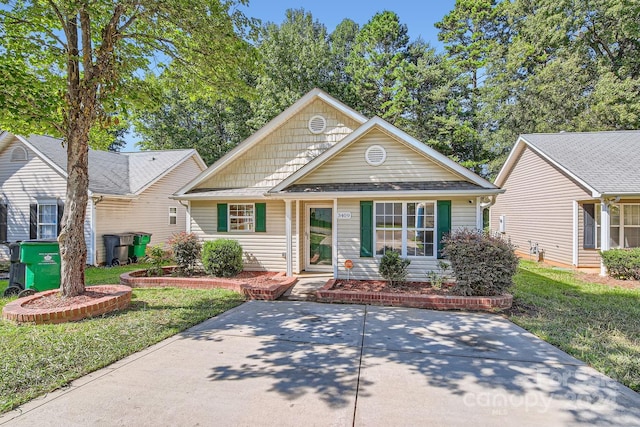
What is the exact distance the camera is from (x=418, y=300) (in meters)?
6.94

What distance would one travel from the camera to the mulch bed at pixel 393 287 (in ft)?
25.0

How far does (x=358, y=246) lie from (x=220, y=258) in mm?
4018

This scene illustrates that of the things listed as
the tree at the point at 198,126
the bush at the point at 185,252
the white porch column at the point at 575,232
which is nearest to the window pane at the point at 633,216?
the white porch column at the point at 575,232

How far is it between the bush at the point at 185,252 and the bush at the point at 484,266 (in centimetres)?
738

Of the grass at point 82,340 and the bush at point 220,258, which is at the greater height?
the bush at point 220,258

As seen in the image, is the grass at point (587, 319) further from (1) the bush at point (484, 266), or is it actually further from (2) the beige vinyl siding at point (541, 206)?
(2) the beige vinyl siding at point (541, 206)

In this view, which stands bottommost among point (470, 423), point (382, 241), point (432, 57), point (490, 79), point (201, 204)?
point (470, 423)

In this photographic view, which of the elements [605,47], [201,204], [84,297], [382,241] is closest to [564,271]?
[382,241]

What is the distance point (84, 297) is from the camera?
20.4ft

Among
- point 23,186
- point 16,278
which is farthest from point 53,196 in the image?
point 16,278

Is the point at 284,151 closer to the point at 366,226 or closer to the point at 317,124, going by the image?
the point at 317,124

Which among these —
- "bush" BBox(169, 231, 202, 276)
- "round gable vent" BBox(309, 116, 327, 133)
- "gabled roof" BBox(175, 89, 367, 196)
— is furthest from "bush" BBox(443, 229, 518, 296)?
"bush" BBox(169, 231, 202, 276)

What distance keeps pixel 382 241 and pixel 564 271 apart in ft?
23.8

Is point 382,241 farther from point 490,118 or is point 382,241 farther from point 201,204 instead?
point 490,118
